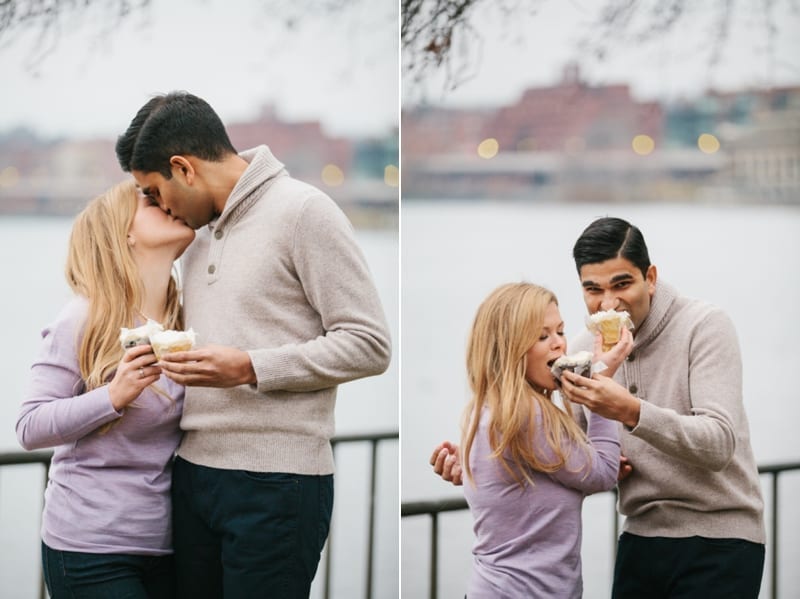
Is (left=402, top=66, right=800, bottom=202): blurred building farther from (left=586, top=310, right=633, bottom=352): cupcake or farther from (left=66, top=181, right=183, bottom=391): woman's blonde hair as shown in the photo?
(left=66, top=181, right=183, bottom=391): woman's blonde hair

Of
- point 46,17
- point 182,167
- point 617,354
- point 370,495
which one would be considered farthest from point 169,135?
point 370,495

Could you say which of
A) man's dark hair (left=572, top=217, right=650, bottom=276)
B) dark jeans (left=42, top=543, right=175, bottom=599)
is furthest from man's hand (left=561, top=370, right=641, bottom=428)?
dark jeans (left=42, top=543, right=175, bottom=599)

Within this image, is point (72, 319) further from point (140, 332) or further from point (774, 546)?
point (774, 546)

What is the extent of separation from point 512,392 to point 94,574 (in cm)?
95

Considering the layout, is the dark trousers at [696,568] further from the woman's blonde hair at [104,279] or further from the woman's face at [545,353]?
the woman's blonde hair at [104,279]

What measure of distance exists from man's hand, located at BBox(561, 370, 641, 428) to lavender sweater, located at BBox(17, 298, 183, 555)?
854 millimetres

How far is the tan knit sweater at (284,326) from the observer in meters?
1.96

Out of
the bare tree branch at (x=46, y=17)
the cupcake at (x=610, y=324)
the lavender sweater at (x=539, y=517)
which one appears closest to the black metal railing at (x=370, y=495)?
the lavender sweater at (x=539, y=517)

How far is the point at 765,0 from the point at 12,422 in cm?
239

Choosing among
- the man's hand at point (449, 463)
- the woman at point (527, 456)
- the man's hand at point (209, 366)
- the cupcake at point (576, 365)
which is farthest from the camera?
the man's hand at point (449, 463)

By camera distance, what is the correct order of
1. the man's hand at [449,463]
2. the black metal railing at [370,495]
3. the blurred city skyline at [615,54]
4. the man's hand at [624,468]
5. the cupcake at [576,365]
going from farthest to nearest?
the black metal railing at [370,495] → the blurred city skyline at [615,54] → the man's hand at [449,463] → the man's hand at [624,468] → the cupcake at [576,365]

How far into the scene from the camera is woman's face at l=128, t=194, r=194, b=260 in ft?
6.79

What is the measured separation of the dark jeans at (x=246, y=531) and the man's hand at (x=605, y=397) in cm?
57

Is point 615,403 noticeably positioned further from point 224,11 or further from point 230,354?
point 224,11
